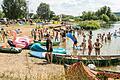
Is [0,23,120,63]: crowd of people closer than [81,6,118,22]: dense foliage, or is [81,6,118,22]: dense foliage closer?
[0,23,120,63]: crowd of people

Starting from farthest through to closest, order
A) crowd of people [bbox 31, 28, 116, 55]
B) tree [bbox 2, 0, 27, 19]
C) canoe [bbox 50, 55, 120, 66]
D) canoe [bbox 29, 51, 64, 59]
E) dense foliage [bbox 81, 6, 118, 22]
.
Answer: dense foliage [bbox 81, 6, 118, 22], tree [bbox 2, 0, 27, 19], crowd of people [bbox 31, 28, 116, 55], canoe [bbox 29, 51, 64, 59], canoe [bbox 50, 55, 120, 66]

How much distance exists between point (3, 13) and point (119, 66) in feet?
276

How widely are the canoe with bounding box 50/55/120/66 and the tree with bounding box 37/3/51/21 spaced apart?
113952mm

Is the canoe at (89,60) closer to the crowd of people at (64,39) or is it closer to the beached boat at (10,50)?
the crowd of people at (64,39)

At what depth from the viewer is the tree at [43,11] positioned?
13638 centimetres

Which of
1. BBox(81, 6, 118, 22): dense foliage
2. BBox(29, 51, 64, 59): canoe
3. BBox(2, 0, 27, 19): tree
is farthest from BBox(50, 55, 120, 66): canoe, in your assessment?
BBox(81, 6, 118, 22): dense foliage

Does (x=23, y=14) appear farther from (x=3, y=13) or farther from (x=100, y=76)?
(x=100, y=76)

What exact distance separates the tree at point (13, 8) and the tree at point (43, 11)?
38.5 m

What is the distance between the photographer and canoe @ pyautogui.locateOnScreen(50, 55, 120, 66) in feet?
64.9

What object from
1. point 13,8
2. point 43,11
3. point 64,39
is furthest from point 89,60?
point 43,11

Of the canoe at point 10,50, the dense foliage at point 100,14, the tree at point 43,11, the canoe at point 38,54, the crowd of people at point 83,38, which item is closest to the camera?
the canoe at point 38,54

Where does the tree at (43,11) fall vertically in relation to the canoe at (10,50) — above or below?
below

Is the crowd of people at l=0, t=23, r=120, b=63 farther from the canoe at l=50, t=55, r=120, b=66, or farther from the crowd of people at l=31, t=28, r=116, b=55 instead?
the canoe at l=50, t=55, r=120, b=66

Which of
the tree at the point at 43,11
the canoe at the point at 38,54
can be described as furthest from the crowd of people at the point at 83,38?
the tree at the point at 43,11
